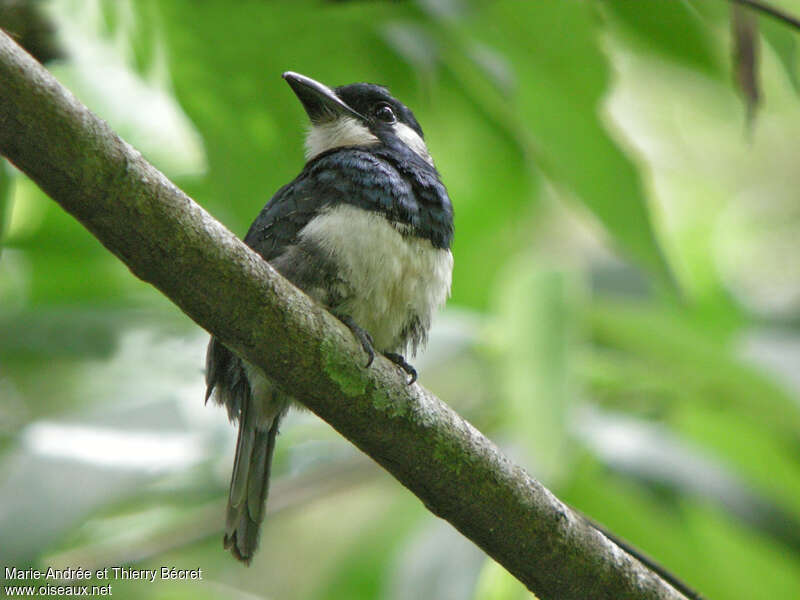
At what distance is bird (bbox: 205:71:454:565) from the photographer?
7.76ft

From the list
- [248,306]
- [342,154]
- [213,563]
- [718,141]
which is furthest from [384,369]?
[718,141]

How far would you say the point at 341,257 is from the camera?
2336 mm

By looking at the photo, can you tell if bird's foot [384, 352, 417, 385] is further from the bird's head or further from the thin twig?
the thin twig

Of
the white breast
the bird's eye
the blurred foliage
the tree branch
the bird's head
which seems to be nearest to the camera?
the tree branch

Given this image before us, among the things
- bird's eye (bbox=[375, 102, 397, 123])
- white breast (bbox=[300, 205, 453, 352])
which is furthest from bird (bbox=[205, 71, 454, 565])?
bird's eye (bbox=[375, 102, 397, 123])

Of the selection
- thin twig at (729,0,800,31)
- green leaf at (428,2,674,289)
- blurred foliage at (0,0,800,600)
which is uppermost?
thin twig at (729,0,800,31)

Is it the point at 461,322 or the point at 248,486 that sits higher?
the point at 248,486

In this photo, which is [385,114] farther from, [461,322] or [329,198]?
[461,322]

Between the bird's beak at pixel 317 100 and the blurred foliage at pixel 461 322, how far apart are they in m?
0.05

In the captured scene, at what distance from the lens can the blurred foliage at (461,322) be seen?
246cm

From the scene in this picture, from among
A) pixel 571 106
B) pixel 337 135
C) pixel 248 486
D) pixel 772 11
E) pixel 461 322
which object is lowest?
pixel 461 322

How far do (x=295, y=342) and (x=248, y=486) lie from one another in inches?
35.1

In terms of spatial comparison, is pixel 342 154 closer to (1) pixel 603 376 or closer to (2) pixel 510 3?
(2) pixel 510 3

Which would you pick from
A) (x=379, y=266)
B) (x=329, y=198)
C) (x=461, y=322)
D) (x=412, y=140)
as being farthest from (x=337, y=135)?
(x=461, y=322)
